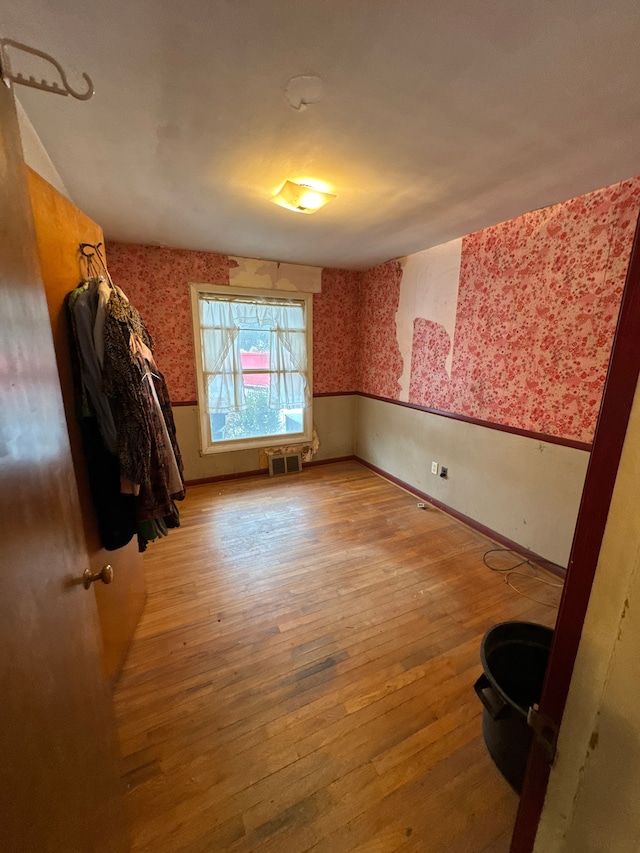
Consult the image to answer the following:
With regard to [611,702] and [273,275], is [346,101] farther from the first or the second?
[273,275]

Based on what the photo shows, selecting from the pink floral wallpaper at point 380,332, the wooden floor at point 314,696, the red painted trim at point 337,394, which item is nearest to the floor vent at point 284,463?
the red painted trim at point 337,394

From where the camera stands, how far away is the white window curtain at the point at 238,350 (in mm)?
3336

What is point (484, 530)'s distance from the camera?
102 inches

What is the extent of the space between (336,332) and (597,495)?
3.66m

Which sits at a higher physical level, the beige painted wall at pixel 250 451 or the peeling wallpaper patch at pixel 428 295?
the peeling wallpaper patch at pixel 428 295

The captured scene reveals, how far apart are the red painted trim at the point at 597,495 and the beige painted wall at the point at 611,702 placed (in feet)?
0.04

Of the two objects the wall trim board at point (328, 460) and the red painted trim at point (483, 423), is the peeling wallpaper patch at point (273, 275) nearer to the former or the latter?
the red painted trim at point (483, 423)

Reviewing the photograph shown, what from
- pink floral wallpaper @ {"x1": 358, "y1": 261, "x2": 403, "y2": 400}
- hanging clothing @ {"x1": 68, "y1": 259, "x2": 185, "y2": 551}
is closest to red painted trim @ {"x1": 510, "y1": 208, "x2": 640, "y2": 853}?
hanging clothing @ {"x1": 68, "y1": 259, "x2": 185, "y2": 551}

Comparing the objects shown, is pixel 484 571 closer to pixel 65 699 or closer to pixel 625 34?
pixel 65 699

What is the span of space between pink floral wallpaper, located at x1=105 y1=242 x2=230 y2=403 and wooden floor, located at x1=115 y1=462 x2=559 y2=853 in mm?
1659

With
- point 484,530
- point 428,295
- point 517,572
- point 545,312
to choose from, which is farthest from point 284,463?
point 545,312

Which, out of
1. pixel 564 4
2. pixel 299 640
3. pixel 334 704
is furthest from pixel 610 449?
pixel 299 640

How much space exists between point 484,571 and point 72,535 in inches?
90.0

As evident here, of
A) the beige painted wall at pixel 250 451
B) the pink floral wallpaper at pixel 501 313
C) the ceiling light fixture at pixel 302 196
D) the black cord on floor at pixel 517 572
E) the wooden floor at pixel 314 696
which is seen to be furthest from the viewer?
the beige painted wall at pixel 250 451
